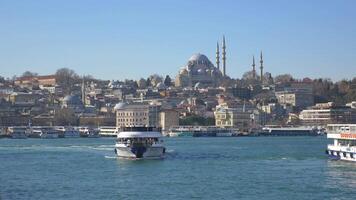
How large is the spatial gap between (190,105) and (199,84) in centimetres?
1940

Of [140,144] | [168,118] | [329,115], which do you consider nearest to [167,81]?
[168,118]

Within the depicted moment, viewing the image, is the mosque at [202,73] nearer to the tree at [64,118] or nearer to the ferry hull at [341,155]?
the tree at [64,118]

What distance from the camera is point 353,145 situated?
89.4 ft

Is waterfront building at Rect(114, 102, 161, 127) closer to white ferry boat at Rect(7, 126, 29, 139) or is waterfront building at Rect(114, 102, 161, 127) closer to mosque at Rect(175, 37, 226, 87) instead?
white ferry boat at Rect(7, 126, 29, 139)

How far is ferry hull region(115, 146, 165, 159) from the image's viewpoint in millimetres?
28547

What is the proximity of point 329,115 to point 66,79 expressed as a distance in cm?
4821

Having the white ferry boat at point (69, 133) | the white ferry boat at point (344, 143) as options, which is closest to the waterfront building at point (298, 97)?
the white ferry boat at point (69, 133)

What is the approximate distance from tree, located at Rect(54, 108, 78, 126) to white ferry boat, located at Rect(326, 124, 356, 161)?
197 feet

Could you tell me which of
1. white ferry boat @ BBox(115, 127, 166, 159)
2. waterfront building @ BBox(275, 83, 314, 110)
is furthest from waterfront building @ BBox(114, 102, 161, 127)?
white ferry boat @ BBox(115, 127, 166, 159)

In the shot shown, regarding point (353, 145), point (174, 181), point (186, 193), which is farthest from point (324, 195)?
point (353, 145)

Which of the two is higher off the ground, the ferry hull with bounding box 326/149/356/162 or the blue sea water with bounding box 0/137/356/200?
the ferry hull with bounding box 326/149/356/162

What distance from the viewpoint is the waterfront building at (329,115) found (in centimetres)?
8144

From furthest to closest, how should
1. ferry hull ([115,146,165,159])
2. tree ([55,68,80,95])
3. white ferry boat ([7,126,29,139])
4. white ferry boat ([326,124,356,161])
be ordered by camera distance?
tree ([55,68,80,95]) < white ferry boat ([7,126,29,139]) < ferry hull ([115,146,165,159]) < white ferry boat ([326,124,356,161])

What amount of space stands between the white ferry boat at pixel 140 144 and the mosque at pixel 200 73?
280 ft
